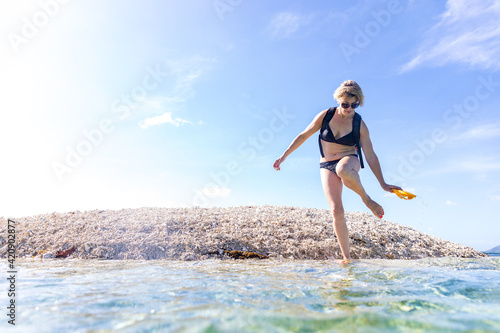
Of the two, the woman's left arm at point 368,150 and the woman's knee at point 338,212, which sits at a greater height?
the woman's left arm at point 368,150

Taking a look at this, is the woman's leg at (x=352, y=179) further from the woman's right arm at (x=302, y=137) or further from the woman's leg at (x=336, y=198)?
the woman's right arm at (x=302, y=137)

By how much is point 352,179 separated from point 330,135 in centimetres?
82

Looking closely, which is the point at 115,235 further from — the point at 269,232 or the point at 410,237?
the point at 410,237

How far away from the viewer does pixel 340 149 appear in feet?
16.4

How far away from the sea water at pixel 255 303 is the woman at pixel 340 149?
4.86 ft

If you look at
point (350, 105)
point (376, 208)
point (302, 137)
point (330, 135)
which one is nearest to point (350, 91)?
point (350, 105)

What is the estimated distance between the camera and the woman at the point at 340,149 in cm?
478

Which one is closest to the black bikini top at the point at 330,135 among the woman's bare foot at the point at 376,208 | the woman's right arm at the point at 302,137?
the woman's right arm at the point at 302,137

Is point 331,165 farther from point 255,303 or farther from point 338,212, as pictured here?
point 255,303

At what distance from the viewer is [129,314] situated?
193 cm

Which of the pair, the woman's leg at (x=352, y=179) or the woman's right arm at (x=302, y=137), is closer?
the woman's leg at (x=352, y=179)

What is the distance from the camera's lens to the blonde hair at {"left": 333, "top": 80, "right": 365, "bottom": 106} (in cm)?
476

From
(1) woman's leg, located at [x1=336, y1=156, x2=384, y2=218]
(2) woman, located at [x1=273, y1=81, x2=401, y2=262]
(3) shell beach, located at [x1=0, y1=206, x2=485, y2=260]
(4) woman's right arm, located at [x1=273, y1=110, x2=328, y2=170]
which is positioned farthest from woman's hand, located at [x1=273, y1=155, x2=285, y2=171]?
(3) shell beach, located at [x1=0, y1=206, x2=485, y2=260]

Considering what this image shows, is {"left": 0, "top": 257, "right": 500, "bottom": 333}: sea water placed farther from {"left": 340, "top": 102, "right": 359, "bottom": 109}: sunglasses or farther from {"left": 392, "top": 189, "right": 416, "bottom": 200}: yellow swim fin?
{"left": 340, "top": 102, "right": 359, "bottom": 109}: sunglasses
